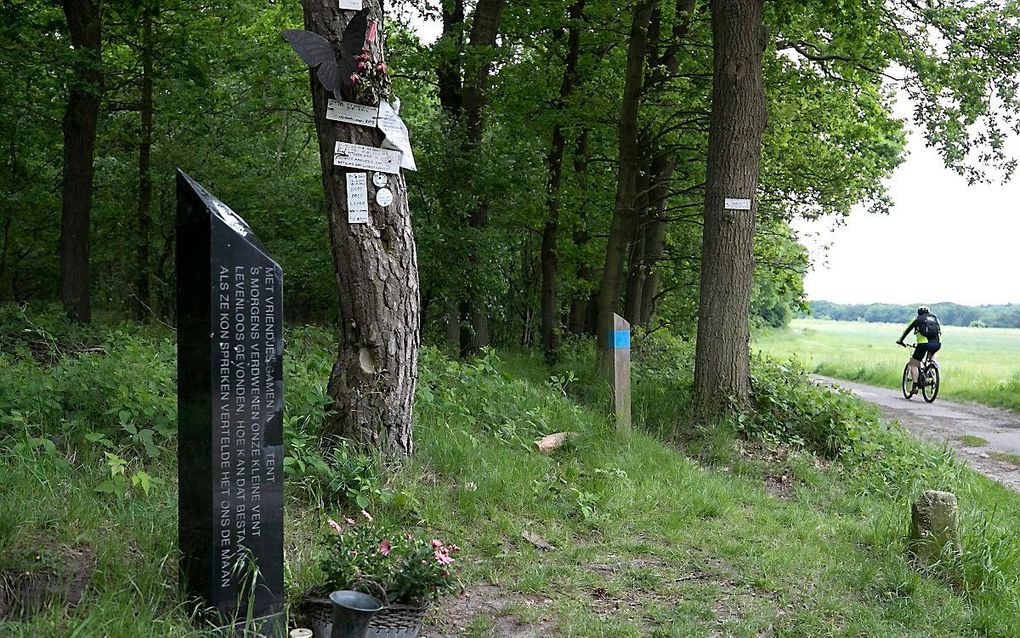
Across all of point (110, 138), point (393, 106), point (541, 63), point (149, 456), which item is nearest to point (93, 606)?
point (149, 456)

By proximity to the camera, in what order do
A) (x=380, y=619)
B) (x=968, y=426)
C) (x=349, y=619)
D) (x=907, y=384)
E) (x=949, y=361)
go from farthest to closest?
(x=949, y=361) → (x=907, y=384) → (x=968, y=426) → (x=380, y=619) → (x=349, y=619)

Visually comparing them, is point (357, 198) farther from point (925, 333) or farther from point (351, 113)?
point (925, 333)

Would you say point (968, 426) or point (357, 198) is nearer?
point (357, 198)

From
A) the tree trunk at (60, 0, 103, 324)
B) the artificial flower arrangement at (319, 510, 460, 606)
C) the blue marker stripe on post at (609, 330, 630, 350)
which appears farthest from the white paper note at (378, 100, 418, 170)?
the tree trunk at (60, 0, 103, 324)

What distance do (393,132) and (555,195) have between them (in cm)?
Answer: 953

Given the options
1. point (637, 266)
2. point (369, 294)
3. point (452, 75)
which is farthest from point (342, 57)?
point (637, 266)

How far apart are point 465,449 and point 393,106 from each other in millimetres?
2446

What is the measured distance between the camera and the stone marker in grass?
17.6ft

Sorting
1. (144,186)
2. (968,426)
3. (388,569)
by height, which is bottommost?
(968,426)

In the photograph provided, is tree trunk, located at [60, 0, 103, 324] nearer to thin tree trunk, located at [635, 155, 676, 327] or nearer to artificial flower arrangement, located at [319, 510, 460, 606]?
thin tree trunk, located at [635, 155, 676, 327]

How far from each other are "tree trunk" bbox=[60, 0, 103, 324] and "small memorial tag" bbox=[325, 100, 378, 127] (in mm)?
8271

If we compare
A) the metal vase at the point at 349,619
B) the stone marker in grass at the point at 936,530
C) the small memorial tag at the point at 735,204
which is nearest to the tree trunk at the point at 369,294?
the metal vase at the point at 349,619

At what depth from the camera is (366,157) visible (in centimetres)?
557

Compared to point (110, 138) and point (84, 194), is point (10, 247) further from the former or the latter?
point (84, 194)
